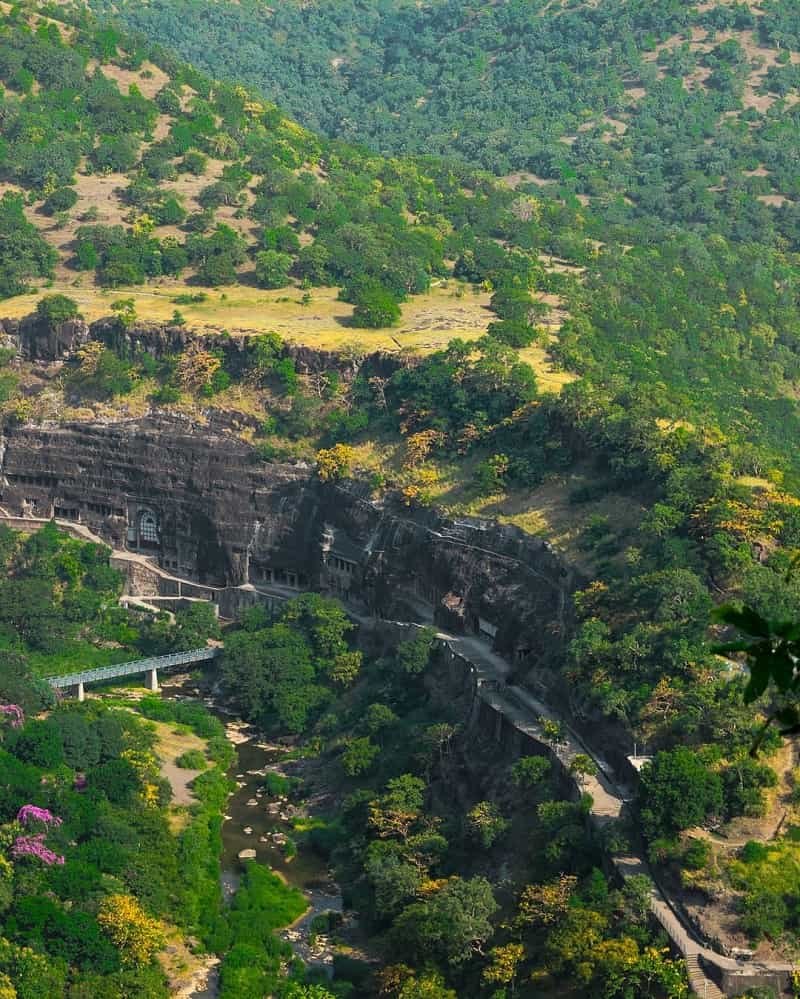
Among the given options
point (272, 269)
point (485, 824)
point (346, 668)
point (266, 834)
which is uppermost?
point (272, 269)

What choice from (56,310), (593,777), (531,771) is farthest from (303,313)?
(593,777)

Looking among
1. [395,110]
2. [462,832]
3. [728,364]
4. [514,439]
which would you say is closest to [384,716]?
→ [462,832]

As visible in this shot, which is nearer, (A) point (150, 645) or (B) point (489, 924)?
(B) point (489, 924)

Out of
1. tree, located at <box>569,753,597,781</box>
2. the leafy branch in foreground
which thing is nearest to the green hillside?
tree, located at <box>569,753,597,781</box>

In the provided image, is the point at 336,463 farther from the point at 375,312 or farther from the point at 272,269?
the point at 272,269

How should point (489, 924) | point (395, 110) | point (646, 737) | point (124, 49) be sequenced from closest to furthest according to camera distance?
point (489, 924), point (646, 737), point (124, 49), point (395, 110)

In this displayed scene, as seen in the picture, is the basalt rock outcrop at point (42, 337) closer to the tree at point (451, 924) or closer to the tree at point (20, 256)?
the tree at point (20, 256)

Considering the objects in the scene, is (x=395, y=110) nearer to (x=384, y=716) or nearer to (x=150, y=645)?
(x=150, y=645)

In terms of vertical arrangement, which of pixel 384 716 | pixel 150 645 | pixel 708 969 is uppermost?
pixel 708 969
